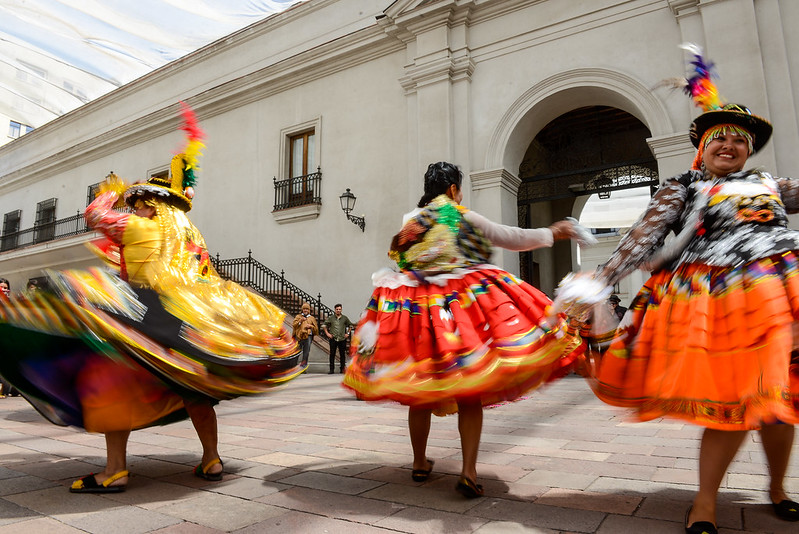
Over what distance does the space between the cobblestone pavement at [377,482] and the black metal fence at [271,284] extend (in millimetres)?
7754

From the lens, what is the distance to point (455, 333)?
2.37m

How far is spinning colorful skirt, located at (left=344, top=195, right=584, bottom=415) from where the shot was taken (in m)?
2.25

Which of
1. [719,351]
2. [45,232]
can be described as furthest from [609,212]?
[45,232]

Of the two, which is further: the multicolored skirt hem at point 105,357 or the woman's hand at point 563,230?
the woman's hand at point 563,230

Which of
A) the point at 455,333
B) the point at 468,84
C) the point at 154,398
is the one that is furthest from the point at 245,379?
the point at 468,84

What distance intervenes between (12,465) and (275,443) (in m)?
1.54

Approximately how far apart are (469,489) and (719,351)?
1167mm

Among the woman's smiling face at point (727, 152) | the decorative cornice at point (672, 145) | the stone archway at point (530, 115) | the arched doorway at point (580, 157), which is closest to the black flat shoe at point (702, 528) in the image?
the woman's smiling face at point (727, 152)

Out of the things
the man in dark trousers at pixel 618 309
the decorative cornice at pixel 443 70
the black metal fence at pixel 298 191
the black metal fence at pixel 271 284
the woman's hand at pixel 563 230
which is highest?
the decorative cornice at pixel 443 70

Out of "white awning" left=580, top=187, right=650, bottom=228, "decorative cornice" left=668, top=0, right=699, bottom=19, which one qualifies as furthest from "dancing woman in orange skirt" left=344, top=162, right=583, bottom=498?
"white awning" left=580, top=187, right=650, bottom=228

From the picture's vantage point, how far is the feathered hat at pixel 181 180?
293 centimetres

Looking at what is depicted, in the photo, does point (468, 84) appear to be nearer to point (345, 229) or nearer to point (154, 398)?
point (345, 229)

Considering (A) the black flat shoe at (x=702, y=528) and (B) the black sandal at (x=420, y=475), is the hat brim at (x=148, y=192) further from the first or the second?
(A) the black flat shoe at (x=702, y=528)

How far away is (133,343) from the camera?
7.70 ft
